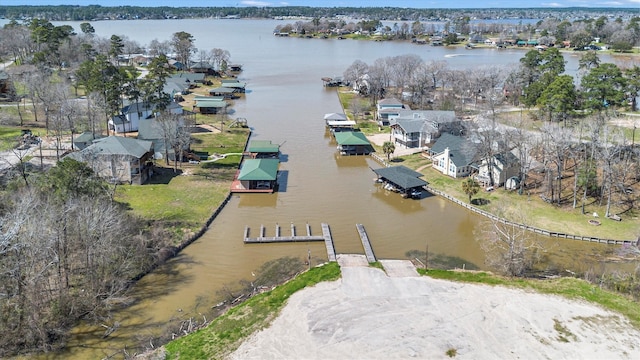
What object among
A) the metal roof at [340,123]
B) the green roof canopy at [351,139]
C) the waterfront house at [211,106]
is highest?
the waterfront house at [211,106]

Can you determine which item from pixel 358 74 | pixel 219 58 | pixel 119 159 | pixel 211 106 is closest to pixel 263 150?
pixel 119 159

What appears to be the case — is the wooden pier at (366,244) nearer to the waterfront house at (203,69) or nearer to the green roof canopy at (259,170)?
the green roof canopy at (259,170)

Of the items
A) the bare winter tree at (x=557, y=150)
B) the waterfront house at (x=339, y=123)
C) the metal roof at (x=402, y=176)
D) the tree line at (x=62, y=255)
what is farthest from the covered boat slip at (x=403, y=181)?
the tree line at (x=62, y=255)

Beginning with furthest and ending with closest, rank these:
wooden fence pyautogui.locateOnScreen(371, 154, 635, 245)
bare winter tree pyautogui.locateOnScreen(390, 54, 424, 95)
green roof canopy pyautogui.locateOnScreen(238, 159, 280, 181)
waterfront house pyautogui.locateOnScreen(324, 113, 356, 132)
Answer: bare winter tree pyautogui.locateOnScreen(390, 54, 424, 95) < waterfront house pyautogui.locateOnScreen(324, 113, 356, 132) < green roof canopy pyautogui.locateOnScreen(238, 159, 280, 181) < wooden fence pyautogui.locateOnScreen(371, 154, 635, 245)

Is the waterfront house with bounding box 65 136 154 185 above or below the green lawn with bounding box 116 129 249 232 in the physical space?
above

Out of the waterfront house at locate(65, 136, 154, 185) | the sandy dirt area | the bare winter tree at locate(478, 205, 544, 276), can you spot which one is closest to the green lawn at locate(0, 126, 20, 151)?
the waterfront house at locate(65, 136, 154, 185)

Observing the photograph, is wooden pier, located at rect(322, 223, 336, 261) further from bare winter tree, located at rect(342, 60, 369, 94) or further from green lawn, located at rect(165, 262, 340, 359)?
bare winter tree, located at rect(342, 60, 369, 94)

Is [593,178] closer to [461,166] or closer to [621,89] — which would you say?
[461,166]
